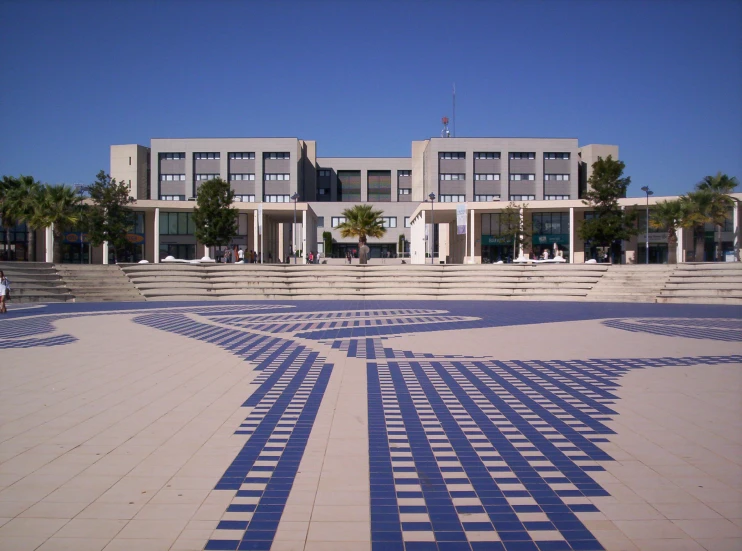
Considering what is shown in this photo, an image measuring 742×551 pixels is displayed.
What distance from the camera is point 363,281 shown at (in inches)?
1225

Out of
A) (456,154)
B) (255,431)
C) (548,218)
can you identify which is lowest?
(255,431)

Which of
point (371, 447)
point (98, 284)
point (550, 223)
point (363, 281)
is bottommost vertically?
point (371, 447)

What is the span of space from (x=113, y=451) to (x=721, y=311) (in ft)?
70.8

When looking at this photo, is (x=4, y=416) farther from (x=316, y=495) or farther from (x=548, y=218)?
(x=548, y=218)

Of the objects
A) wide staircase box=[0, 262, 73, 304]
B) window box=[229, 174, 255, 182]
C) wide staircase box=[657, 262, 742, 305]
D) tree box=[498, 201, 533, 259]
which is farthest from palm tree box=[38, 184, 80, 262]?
wide staircase box=[657, 262, 742, 305]

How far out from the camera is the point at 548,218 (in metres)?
53.9

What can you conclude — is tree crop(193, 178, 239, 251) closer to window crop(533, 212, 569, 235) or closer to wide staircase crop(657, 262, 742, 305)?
wide staircase crop(657, 262, 742, 305)

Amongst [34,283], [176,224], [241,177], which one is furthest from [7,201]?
[241,177]

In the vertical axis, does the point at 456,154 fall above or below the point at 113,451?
above

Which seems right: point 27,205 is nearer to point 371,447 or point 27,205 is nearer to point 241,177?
point 241,177

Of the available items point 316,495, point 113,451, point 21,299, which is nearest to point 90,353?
point 113,451

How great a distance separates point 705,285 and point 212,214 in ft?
91.4

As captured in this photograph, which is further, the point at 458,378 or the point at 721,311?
the point at 721,311

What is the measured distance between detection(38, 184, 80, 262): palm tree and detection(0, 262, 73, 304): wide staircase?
6.28 m
